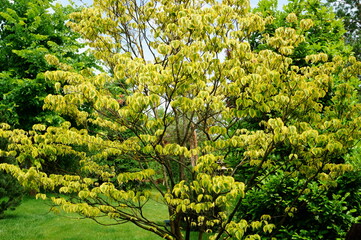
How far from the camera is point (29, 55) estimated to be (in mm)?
15922

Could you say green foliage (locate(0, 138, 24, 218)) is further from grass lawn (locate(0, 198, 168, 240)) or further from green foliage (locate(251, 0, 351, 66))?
green foliage (locate(251, 0, 351, 66))

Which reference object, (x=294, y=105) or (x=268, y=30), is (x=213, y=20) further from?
(x=268, y=30)

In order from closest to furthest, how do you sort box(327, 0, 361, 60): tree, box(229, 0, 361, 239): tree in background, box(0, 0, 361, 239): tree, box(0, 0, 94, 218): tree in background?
box(0, 0, 361, 239): tree
box(229, 0, 361, 239): tree in background
box(0, 0, 94, 218): tree in background
box(327, 0, 361, 60): tree

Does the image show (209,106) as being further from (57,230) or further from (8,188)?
(8,188)

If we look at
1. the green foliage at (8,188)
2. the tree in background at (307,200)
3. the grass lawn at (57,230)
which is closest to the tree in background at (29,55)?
the grass lawn at (57,230)

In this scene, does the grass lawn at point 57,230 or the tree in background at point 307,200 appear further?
Answer: the grass lawn at point 57,230

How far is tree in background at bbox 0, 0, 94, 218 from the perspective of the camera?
1571 cm

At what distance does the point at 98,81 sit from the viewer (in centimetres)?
413

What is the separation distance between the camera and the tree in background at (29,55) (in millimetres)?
15711

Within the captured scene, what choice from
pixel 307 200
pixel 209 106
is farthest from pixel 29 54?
pixel 307 200

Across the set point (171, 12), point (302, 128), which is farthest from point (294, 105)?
point (171, 12)

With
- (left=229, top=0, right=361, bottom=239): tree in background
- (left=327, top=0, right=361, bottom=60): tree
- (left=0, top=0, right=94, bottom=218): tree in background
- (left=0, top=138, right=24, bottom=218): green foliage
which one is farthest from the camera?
(left=327, top=0, right=361, bottom=60): tree

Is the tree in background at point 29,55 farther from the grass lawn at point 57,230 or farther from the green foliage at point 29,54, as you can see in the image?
the grass lawn at point 57,230

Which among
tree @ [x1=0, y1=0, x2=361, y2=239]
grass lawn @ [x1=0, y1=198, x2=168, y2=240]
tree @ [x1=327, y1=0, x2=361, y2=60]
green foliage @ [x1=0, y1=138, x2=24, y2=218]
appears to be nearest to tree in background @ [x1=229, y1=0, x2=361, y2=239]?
tree @ [x1=0, y1=0, x2=361, y2=239]
